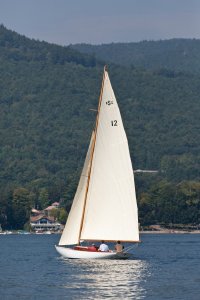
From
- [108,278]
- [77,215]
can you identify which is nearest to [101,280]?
[108,278]

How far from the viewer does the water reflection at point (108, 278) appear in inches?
2290

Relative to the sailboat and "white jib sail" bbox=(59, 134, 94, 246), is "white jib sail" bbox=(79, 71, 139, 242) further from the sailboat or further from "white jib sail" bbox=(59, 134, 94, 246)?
"white jib sail" bbox=(59, 134, 94, 246)

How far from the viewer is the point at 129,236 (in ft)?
242

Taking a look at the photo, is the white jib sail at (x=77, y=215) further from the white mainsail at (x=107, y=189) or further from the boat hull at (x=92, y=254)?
the boat hull at (x=92, y=254)

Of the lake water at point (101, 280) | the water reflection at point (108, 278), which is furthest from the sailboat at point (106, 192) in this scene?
the lake water at point (101, 280)

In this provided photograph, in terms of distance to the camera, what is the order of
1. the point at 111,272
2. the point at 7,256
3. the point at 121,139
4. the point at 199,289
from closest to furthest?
the point at 199,289 < the point at 111,272 < the point at 121,139 < the point at 7,256

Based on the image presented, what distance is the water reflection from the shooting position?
58.2m

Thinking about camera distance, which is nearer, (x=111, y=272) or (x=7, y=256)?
(x=111, y=272)

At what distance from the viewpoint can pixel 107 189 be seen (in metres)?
74.2

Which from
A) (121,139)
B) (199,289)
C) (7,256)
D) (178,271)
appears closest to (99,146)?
(121,139)

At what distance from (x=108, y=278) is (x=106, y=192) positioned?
1016cm

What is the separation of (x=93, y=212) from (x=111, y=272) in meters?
7.11

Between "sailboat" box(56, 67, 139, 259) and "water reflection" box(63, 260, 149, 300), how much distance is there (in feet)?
4.66

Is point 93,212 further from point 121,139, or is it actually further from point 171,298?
point 171,298
